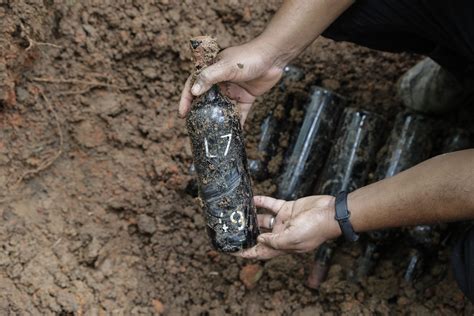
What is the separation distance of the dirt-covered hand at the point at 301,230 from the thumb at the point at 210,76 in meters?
0.57

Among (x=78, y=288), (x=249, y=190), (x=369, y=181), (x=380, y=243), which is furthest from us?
(x=369, y=181)

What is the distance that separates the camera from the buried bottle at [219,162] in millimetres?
1899

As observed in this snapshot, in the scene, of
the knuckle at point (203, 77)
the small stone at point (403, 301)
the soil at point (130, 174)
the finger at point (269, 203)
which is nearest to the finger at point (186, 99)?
the knuckle at point (203, 77)

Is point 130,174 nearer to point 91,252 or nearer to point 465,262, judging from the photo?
point 91,252

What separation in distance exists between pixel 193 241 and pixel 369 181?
0.88 m

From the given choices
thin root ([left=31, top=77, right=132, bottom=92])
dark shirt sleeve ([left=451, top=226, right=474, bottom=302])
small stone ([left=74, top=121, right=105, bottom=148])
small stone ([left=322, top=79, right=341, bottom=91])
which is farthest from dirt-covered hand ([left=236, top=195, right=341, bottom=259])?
thin root ([left=31, top=77, right=132, bottom=92])

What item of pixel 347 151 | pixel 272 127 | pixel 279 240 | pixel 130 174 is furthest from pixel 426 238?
pixel 130 174

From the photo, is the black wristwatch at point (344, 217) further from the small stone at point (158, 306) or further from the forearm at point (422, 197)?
the small stone at point (158, 306)

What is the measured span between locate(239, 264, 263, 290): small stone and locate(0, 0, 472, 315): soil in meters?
0.01

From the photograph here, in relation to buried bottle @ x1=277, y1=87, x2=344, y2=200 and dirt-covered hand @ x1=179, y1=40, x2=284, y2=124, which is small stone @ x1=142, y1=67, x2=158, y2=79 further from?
buried bottle @ x1=277, y1=87, x2=344, y2=200

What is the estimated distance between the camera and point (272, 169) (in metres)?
2.64

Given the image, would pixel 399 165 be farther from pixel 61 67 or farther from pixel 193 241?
pixel 61 67

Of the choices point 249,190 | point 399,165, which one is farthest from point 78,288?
point 399,165

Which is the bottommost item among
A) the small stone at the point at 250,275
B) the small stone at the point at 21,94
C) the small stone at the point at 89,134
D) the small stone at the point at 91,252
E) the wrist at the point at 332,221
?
the small stone at the point at 250,275
